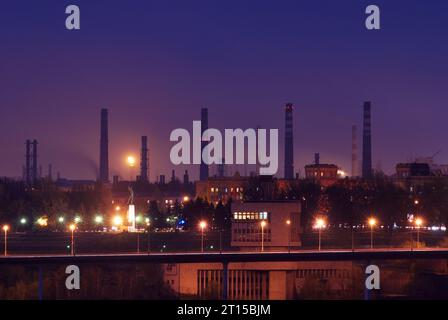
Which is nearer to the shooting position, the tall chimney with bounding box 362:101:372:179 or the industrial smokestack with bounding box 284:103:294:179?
the tall chimney with bounding box 362:101:372:179

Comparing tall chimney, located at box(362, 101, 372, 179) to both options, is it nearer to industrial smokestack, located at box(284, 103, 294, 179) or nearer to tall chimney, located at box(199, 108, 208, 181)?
industrial smokestack, located at box(284, 103, 294, 179)

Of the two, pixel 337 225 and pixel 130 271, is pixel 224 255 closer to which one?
pixel 130 271

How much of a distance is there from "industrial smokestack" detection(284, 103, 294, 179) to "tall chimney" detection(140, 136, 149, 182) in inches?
623

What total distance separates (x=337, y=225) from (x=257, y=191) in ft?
16.6

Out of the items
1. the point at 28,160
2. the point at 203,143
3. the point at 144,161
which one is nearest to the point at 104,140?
the point at 203,143

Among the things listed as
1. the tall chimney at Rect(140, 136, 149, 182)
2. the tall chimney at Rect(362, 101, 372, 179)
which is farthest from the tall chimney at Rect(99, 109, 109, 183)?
the tall chimney at Rect(362, 101, 372, 179)

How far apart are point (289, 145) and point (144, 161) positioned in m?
21.0

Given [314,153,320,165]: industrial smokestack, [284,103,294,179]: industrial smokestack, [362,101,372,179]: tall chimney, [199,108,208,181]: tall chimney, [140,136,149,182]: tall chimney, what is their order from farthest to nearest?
[140,136,149,182]: tall chimney, [314,153,320,165]: industrial smokestack, [199,108,208,181]: tall chimney, [284,103,294,179]: industrial smokestack, [362,101,372,179]: tall chimney

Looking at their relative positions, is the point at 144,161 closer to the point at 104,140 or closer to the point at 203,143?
the point at 104,140

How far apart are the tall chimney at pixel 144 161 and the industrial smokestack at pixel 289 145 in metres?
15.8

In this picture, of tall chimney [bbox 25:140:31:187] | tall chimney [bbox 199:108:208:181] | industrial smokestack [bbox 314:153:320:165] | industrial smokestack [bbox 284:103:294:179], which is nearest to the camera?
industrial smokestack [bbox 284:103:294:179]

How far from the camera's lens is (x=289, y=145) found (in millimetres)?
86062

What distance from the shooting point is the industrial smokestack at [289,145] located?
85488 millimetres

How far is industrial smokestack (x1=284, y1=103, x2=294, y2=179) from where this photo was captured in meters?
85.5
